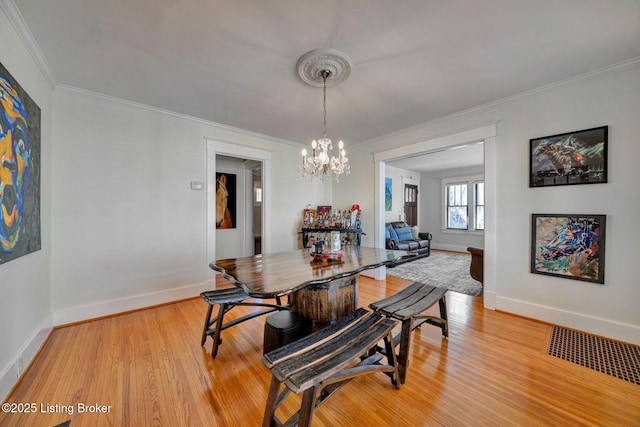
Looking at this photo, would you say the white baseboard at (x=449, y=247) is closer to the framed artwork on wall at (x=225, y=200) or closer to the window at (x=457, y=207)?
the window at (x=457, y=207)

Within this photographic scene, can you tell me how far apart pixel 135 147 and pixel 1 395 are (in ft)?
8.15

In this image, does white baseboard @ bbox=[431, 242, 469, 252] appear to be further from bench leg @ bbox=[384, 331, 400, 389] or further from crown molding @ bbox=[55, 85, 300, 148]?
bench leg @ bbox=[384, 331, 400, 389]

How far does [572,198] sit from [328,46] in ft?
9.46

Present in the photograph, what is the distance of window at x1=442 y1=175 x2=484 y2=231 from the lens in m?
7.23

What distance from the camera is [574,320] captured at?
246cm

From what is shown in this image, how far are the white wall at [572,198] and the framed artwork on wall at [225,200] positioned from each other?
14.8 feet

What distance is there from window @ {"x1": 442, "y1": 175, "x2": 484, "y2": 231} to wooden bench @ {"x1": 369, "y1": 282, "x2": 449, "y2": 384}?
19.9 ft

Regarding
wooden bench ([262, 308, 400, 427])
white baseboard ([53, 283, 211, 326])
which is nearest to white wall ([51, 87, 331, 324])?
white baseboard ([53, 283, 211, 326])

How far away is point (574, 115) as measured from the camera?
2.46 m

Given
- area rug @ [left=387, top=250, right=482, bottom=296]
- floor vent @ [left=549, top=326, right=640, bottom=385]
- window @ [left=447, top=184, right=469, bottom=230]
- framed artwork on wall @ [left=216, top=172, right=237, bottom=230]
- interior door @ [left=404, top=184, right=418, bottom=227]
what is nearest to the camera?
floor vent @ [left=549, top=326, right=640, bottom=385]

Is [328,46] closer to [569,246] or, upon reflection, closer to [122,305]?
[569,246]

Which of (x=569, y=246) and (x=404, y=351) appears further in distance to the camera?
(x=569, y=246)

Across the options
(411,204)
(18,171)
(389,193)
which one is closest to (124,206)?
(18,171)

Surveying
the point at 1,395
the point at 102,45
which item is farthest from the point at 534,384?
the point at 102,45
